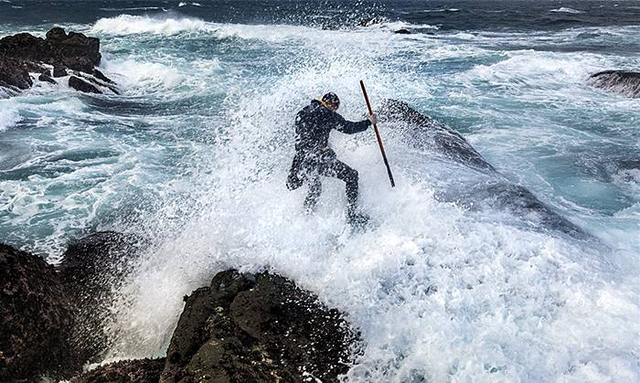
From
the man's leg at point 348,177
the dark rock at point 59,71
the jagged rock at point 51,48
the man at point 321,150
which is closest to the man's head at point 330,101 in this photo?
the man at point 321,150

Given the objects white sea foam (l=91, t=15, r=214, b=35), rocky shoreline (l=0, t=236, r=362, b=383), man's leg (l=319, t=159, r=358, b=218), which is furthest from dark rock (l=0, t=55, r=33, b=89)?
white sea foam (l=91, t=15, r=214, b=35)

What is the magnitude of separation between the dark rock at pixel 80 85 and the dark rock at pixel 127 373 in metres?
13.9

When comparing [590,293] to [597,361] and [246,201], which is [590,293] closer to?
[597,361]

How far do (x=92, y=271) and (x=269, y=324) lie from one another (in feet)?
9.76

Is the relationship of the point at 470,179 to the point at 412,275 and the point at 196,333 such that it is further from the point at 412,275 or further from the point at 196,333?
the point at 196,333

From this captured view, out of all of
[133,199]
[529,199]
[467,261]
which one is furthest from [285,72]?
[467,261]

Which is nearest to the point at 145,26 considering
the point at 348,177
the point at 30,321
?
the point at 348,177

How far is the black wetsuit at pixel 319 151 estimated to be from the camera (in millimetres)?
6805

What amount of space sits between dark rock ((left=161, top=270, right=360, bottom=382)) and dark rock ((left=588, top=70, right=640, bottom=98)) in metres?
14.9

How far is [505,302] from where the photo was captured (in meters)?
4.89

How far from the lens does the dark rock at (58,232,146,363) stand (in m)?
4.96

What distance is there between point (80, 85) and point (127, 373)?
47.0ft

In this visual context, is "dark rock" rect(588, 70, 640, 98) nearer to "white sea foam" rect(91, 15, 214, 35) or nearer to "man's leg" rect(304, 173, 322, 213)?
"man's leg" rect(304, 173, 322, 213)

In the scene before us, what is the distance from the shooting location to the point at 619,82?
1555cm
